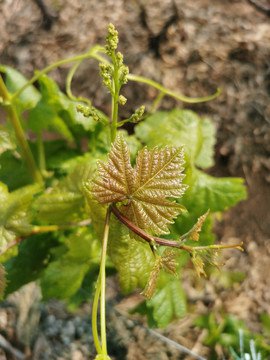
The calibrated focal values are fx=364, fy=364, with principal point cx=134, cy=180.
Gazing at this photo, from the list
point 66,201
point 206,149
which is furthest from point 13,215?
point 206,149

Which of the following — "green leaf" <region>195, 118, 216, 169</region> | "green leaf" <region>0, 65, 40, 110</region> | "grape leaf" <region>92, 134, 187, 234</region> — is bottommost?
"green leaf" <region>195, 118, 216, 169</region>

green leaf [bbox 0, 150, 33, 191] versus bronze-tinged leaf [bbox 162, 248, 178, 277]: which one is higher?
bronze-tinged leaf [bbox 162, 248, 178, 277]

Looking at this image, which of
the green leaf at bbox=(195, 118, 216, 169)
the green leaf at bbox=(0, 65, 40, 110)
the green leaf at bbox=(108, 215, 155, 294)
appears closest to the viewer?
the green leaf at bbox=(108, 215, 155, 294)

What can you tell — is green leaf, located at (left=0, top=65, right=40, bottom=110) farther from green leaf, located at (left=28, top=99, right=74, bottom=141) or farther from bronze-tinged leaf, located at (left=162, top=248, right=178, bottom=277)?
bronze-tinged leaf, located at (left=162, top=248, right=178, bottom=277)

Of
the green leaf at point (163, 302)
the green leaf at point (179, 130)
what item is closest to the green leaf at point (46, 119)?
the green leaf at point (179, 130)

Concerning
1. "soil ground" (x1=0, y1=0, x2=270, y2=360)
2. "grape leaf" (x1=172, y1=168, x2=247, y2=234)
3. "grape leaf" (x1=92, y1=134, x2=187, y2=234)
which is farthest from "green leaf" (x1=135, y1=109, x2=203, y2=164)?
"grape leaf" (x1=92, y1=134, x2=187, y2=234)

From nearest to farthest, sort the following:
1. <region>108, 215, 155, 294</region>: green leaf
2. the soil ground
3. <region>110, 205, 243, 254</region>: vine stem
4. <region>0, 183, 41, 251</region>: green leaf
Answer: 1. <region>110, 205, 243, 254</region>: vine stem
2. <region>108, 215, 155, 294</region>: green leaf
3. <region>0, 183, 41, 251</region>: green leaf
4. the soil ground

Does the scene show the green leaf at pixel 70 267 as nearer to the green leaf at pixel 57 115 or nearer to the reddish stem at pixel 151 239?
the green leaf at pixel 57 115
